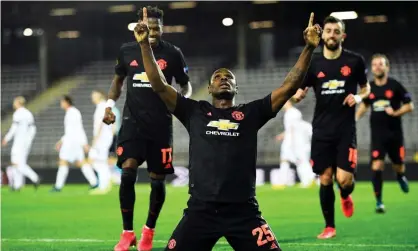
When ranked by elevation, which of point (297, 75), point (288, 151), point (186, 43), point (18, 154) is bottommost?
point (288, 151)

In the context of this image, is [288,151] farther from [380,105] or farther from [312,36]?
[312,36]

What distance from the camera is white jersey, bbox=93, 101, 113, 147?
696 inches

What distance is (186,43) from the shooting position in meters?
33.1

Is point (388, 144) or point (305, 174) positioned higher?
point (388, 144)

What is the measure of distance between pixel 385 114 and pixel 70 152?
8.28 meters

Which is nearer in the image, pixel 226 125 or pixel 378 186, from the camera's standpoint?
pixel 226 125

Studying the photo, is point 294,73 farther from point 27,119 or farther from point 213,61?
point 213,61

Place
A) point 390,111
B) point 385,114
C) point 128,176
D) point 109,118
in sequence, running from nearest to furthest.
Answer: point 109,118
point 128,176
point 390,111
point 385,114

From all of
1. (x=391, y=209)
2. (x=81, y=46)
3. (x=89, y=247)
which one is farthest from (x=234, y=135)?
(x=81, y=46)

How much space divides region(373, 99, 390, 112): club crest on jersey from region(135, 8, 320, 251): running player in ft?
25.1

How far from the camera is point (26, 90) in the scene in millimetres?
32250

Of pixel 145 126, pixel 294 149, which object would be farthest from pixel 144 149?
pixel 294 149

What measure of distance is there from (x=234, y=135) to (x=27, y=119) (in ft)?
48.4

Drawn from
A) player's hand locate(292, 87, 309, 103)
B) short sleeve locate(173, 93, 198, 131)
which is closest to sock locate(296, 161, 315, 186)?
player's hand locate(292, 87, 309, 103)
